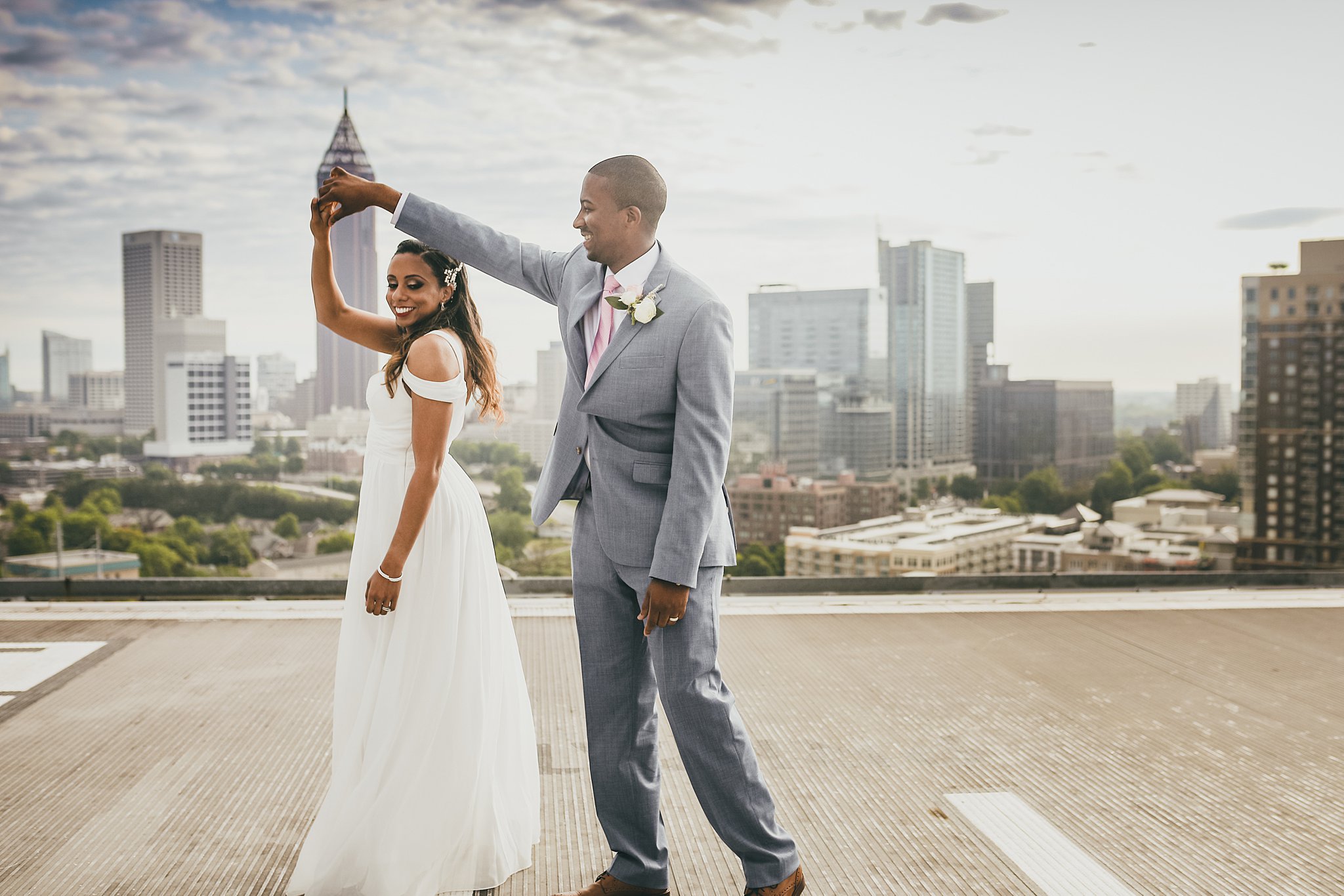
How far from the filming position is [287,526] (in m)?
7.25

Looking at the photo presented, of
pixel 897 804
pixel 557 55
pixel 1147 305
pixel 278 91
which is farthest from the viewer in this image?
pixel 1147 305

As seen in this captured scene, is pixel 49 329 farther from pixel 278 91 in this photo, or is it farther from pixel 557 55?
pixel 557 55

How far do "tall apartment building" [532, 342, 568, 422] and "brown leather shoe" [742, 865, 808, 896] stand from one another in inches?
116

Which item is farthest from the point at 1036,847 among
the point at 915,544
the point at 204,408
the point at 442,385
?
the point at 204,408

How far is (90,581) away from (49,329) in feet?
17.1

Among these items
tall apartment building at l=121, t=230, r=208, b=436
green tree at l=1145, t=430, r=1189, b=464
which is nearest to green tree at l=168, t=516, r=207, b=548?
tall apartment building at l=121, t=230, r=208, b=436

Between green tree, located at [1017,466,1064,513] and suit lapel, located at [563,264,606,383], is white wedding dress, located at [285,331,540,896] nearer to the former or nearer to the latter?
suit lapel, located at [563,264,606,383]

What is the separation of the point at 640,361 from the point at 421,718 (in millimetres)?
835

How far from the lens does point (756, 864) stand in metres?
1.67

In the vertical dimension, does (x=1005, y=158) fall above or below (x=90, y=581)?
above

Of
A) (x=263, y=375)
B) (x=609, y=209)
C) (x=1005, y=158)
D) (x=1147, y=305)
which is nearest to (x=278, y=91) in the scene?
(x=263, y=375)

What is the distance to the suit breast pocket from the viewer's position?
1.59 metres

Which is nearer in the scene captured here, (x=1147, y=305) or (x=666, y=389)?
(x=666, y=389)

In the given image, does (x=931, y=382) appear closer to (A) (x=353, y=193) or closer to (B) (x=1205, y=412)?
(B) (x=1205, y=412)
